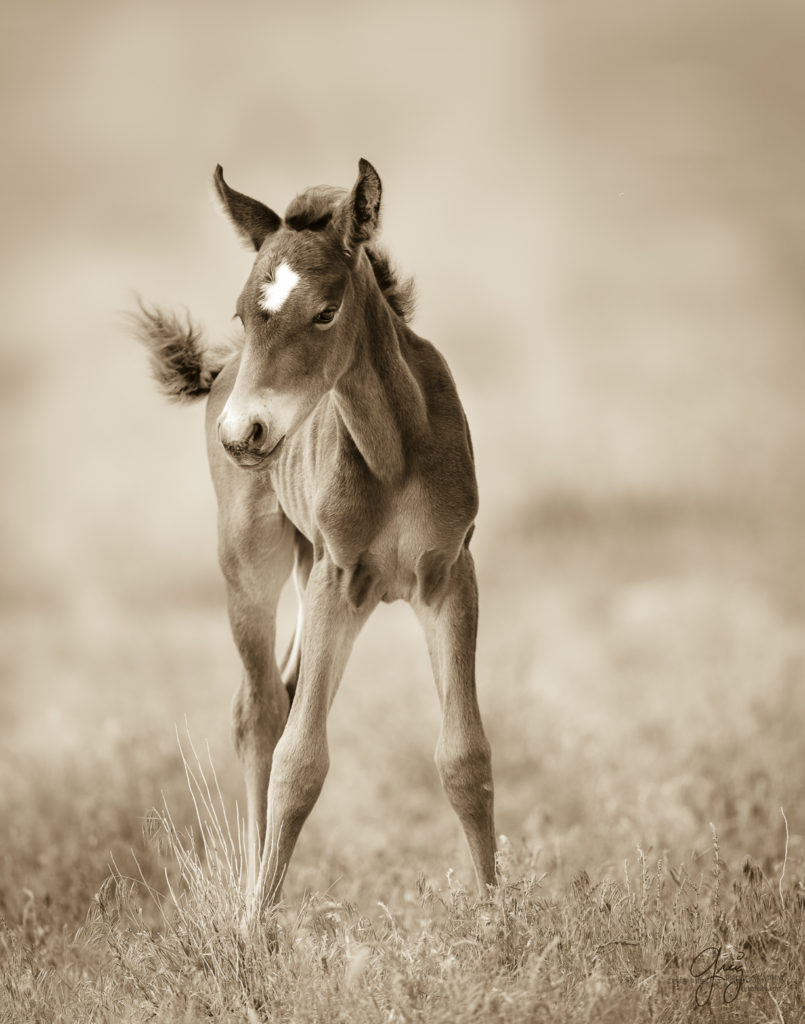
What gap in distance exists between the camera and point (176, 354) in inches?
206

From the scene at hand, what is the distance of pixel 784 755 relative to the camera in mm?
9773

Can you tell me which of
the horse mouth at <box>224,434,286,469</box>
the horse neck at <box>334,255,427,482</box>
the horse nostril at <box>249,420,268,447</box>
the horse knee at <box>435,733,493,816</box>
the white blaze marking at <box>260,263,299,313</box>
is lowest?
the horse knee at <box>435,733,493,816</box>

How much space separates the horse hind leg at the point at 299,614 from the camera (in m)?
5.07

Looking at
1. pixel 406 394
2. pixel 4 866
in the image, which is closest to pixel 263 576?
pixel 406 394

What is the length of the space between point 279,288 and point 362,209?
0.41m

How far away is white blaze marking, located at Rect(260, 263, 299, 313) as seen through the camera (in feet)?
11.9

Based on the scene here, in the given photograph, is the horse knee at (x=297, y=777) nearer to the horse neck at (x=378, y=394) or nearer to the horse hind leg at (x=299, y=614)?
the horse hind leg at (x=299, y=614)

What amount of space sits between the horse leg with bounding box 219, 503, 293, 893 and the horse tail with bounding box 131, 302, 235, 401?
27.1 inches

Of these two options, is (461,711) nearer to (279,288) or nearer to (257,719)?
(257,719)

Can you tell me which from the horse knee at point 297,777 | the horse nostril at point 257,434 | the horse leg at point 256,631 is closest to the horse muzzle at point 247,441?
the horse nostril at point 257,434

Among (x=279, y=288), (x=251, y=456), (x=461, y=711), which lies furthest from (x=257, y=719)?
(x=279, y=288)

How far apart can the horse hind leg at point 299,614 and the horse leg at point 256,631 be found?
56mm

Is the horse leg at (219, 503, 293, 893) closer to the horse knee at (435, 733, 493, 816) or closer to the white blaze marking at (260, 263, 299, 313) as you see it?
the horse knee at (435, 733, 493, 816)
